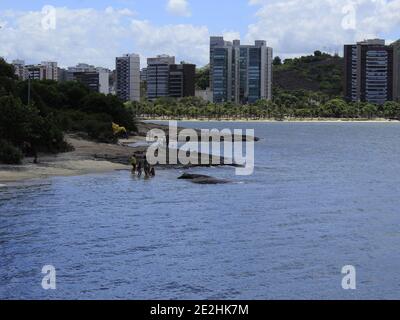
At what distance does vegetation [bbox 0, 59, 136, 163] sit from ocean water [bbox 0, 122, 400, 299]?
10.7m

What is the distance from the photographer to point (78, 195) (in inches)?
1950

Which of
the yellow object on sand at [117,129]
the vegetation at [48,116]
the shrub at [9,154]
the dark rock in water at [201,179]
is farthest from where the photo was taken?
the yellow object on sand at [117,129]

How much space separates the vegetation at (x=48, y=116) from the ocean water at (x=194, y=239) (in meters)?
10.7

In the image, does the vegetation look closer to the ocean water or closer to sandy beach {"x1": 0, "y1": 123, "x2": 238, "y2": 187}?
sandy beach {"x1": 0, "y1": 123, "x2": 238, "y2": 187}

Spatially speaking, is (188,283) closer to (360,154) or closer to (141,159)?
(141,159)

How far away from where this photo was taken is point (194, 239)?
3503 centimetres

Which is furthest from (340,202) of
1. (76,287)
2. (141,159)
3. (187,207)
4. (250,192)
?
(76,287)

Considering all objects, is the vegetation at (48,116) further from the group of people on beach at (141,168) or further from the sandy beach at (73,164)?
the group of people on beach at (141,168)

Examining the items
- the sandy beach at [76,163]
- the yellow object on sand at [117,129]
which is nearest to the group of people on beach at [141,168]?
the sandy beach at [76,163]

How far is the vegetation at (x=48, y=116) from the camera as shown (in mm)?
66188

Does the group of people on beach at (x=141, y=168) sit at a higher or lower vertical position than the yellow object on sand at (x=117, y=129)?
lower

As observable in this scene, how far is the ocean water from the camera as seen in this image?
86.6 ft

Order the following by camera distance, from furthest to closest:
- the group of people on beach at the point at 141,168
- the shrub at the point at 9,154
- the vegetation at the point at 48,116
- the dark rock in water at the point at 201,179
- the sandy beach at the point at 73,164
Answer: the vegetation at the point at 48,116 → the group of people on beach at the point at 141,168 → the shrub at the point at 9,154 → the dark rock in water at the point at 201,179 → the sandy beach at the point at 73,164

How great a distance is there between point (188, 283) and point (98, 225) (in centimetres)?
1246
